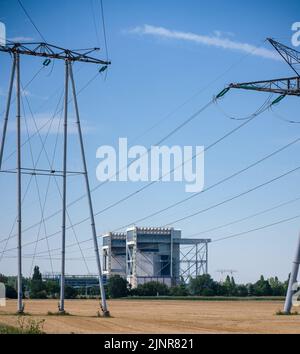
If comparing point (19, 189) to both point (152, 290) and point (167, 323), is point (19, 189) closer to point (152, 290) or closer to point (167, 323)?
point (167, 323)

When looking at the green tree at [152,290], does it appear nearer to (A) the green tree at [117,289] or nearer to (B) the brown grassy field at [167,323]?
(A) the green tree at [117,289]

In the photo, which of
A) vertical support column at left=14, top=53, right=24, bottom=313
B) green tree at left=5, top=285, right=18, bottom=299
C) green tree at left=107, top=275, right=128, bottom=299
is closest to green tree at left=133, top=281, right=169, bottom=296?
green tree at left=107, top=275, right=128, bottom=299

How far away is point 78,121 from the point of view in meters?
62.2

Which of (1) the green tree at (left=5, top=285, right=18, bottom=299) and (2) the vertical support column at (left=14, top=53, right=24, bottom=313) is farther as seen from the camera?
(1) the green tree at (left=5, top=285, right=18, bottom=299)

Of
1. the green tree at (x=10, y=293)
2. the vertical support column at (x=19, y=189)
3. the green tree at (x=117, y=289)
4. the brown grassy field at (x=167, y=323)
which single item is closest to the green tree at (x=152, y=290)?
the green tree at (x=117, y=289)

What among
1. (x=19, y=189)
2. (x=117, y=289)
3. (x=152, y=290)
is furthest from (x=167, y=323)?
(x=152, y=290)

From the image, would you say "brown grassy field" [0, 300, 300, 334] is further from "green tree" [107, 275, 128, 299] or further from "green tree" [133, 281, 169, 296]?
"green tree" [133, 281, 169, 296]

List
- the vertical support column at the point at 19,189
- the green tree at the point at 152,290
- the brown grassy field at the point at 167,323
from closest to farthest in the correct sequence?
the brown grassy field at the point at 167,323 → the vertical support column at the point at 19,189 → the green tree at the point at 152,290

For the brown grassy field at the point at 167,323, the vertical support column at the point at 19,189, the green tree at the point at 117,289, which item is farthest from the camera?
the green tree at the point at 117,289
